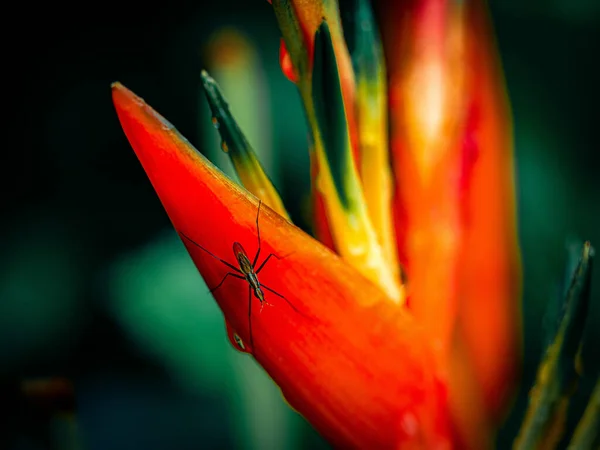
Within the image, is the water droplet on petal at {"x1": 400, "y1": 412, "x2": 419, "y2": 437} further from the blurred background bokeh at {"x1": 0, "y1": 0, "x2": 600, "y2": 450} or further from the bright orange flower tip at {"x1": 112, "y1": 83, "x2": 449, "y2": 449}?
the blurred background bokeh at {"x1": 0, "y1": 0, "x2": 600, "y2": 450}

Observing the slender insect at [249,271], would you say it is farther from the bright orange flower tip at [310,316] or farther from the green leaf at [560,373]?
the green leaf at [560,373]

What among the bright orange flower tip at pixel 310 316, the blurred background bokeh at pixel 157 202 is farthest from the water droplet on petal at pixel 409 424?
the blurred background bokeh at pixel 157 202

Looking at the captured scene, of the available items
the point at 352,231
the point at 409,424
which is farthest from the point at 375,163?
the point at 409,424

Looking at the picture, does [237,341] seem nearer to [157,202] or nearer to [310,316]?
[310,316]

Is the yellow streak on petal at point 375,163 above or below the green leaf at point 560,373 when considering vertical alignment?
above

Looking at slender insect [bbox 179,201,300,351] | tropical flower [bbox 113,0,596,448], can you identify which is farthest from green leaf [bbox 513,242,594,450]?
slender insect [bbox 179,201,300,351]
